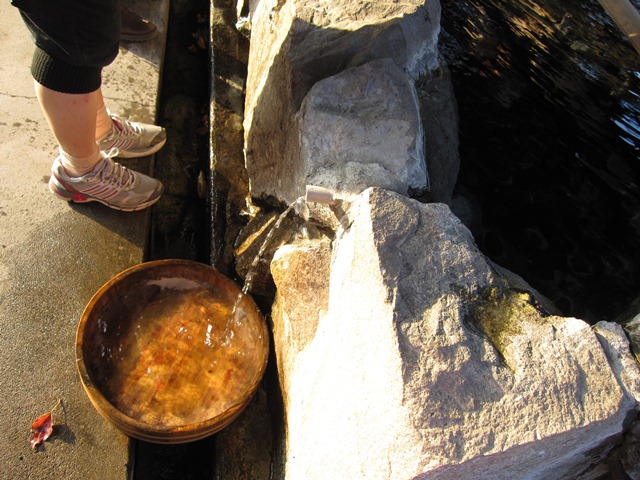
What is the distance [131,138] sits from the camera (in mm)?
2619

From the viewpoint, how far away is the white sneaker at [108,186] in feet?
7.53

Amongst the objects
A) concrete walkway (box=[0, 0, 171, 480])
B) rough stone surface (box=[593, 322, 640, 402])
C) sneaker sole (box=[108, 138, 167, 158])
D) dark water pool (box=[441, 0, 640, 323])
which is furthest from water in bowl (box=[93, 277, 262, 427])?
dark water pool (box=[441, 0, 640, 323])

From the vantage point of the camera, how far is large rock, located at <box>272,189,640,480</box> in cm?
131

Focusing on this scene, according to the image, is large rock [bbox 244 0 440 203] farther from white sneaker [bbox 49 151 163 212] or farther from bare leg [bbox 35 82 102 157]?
bare leg [bbox 35 82 102 157]

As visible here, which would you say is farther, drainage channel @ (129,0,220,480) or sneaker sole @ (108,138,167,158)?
sneaker sole @ (108,138,167,158)

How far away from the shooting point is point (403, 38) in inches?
83.7

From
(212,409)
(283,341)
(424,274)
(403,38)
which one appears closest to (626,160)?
(403,38)

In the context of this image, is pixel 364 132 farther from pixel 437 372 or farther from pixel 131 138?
pixel 131 138

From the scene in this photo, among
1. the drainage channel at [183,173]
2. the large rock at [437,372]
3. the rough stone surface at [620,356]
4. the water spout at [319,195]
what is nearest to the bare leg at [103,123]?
the drainage channel at [183,173]

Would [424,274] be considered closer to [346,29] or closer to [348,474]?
[348,474]

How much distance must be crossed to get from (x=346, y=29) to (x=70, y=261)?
1.66 m

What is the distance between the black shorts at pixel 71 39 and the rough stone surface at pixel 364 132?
2.62 ft

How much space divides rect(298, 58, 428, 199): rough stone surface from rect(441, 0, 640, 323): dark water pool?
3.74 ft

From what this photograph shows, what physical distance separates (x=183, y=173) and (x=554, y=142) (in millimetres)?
2241
